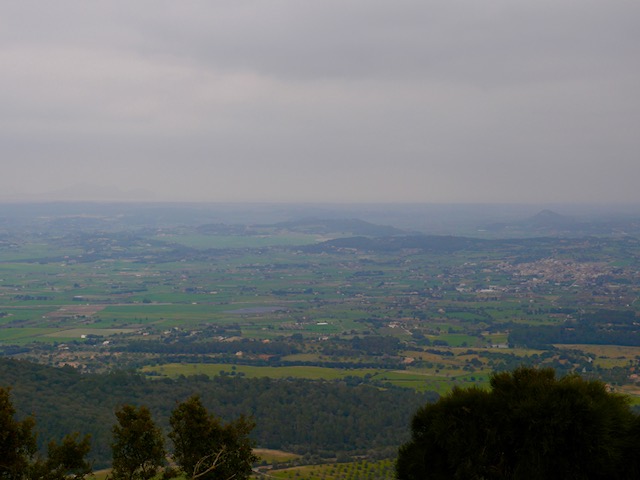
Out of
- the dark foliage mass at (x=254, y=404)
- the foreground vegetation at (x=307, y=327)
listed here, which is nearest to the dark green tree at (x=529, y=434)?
the foreground vegetation at (x=307, y=327)

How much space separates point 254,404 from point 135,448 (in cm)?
2713

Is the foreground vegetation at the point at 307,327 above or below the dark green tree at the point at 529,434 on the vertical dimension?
below

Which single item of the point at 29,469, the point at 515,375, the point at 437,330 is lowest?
the point at 437,330

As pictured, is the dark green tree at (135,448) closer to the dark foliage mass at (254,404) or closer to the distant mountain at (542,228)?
the dark foliage mass at (254,404)

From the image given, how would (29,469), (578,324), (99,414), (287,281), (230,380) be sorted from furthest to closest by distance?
(287,281), (578,324), (230,380), (99,414), (29,469)

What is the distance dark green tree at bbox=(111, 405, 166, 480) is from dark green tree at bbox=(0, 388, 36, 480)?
63.0 inches

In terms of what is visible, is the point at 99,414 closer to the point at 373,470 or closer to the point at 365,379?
the point at 373,470

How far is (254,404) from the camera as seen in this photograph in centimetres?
3928

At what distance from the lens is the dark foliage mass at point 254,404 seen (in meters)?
33.8

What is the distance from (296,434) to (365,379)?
42.3 feet

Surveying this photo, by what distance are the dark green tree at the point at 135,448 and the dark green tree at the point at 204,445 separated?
0.45m

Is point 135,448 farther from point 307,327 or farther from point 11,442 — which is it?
point 307,327

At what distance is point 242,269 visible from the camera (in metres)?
120

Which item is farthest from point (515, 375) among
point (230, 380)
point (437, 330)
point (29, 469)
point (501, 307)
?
point (501, 307)
